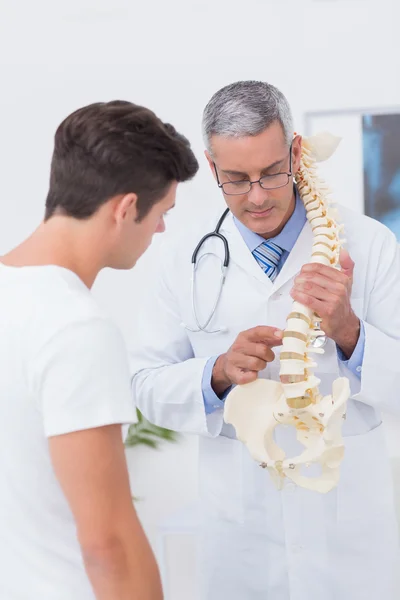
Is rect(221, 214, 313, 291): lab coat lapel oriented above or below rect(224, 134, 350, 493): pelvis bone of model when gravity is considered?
above

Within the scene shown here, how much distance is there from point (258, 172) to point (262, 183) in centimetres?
3

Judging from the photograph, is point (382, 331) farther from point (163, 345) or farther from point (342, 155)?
point (342, 155)

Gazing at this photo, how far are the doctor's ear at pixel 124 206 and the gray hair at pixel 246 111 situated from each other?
57cm

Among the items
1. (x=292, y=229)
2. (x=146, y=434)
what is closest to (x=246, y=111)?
(x=292, y=229)

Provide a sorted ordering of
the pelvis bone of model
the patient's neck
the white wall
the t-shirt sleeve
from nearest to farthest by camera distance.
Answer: the t-shirt sleeve → the patient's neck → the pelvis bone of model → the white wall

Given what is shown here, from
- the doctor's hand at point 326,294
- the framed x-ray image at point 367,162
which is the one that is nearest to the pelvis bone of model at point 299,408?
the doctor's hand at point 326,294

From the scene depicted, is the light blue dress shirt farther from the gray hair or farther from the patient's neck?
the patient's neck

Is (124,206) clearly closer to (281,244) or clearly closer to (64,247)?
(64,247)

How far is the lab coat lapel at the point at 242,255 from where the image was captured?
5.76 feet

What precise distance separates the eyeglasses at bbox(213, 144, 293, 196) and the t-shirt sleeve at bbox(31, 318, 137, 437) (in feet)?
2.43

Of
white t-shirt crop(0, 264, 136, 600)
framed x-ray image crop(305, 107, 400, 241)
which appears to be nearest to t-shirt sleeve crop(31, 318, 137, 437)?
white t-shirt crop(0, 264, 136, 600)

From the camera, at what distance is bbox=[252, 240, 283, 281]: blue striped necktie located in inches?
69.9

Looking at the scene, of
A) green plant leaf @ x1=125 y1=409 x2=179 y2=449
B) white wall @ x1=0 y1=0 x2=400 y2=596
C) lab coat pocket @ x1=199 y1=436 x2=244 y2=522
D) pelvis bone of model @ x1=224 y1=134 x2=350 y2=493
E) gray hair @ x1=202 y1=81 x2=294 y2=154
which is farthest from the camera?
green plant leaf @ x1=125 y1=409 x2=179 y2=449

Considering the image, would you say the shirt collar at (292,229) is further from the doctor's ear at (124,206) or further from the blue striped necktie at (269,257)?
the doctor's ear at (124,206)
